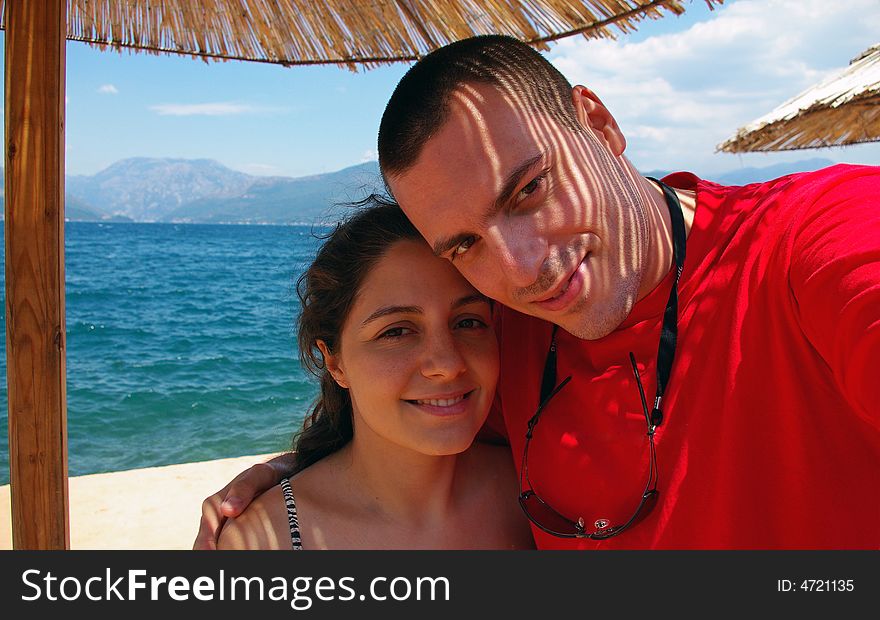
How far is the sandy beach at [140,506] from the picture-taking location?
5109mm

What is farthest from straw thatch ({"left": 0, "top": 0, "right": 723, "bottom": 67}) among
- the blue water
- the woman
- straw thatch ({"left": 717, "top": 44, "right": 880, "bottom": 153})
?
straw thatch ({"left": 717, "top": 44, "right": 880, "bottom": 153})

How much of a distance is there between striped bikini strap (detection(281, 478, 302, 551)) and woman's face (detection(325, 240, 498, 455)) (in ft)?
0.96

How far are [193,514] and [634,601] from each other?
464 centimetres

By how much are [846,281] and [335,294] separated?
51.9 inches

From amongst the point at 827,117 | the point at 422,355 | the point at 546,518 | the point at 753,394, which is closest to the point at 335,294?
the point at 422,355

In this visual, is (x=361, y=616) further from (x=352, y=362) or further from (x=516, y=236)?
(x=516, y=236)

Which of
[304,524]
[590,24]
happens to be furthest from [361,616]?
[590,24]

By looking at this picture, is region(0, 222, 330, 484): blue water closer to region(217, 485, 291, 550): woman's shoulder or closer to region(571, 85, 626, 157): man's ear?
region(217, 485, 291, 550): woman's shoulder

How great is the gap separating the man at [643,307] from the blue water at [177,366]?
0.99 metres

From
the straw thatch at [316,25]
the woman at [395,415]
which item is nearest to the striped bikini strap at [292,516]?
the woman at [395,415]

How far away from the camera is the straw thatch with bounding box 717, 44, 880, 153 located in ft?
18.1

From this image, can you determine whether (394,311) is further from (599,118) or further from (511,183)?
(599,118)

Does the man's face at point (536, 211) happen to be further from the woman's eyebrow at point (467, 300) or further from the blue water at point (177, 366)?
the blue water at point (177, 366)

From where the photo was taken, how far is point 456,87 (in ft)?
5.53
